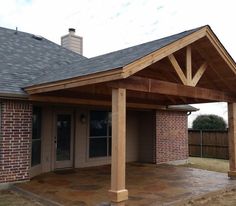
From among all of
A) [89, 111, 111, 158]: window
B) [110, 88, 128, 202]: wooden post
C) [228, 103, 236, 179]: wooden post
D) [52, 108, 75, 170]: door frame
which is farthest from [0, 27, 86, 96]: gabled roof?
[228, 103, 236, 179]: wooden post

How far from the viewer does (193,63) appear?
9.08m

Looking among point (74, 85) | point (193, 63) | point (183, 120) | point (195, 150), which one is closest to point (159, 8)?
point (183, 120)

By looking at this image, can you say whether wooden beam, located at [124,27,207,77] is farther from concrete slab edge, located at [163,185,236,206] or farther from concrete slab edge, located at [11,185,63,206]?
concrete slab edge, located at [11,185,63,206]

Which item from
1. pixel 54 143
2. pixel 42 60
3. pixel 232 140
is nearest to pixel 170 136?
pixel 232 140

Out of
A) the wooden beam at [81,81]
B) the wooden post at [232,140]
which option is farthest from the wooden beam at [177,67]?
the wooden post at [232,140]

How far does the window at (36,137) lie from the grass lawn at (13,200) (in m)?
1.91

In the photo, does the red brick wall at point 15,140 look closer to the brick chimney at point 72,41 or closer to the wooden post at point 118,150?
the wooden post at point 118,150

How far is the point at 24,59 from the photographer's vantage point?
1137 centimetres

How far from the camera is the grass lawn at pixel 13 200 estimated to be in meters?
6.89

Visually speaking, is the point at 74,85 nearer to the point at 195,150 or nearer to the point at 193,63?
the point at 193,63

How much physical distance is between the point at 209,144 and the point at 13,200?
14235 millimetres

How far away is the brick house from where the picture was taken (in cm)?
650

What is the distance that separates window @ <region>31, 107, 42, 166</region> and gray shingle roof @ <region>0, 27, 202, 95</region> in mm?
1135

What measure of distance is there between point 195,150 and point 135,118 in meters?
7.45
